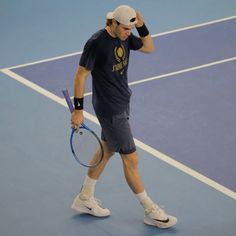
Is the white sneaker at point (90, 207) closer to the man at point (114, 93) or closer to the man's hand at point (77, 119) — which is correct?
the man at point (114, 93)

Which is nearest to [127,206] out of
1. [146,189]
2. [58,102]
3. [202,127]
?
[146,189]

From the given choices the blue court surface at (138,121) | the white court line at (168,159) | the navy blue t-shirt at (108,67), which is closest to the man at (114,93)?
the navy blue t-shirt at (108,67)

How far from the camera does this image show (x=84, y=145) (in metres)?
7.24

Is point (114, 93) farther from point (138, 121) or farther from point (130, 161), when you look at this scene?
point (138, 121)

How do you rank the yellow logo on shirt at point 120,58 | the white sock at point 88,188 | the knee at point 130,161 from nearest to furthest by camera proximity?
the yellow logo on shirt at point 120,58 → the knee at point 130,161 → the white sock at point 88,188

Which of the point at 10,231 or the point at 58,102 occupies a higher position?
the point at 58,102

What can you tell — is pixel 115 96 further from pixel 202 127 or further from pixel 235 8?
pixel 235 8

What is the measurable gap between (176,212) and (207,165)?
1012 mm

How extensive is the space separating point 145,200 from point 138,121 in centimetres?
236

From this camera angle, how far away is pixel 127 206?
25.7 ft

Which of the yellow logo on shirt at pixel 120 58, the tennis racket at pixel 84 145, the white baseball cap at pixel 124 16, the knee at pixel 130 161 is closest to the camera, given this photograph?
the white baseball cap at pixel 124 16

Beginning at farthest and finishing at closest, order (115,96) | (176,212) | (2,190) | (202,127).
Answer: (202,127), (2,190), (176,212), (115,96)

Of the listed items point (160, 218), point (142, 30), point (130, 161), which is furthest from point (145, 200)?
point (142, 30)

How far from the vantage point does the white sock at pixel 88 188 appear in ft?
24.9
